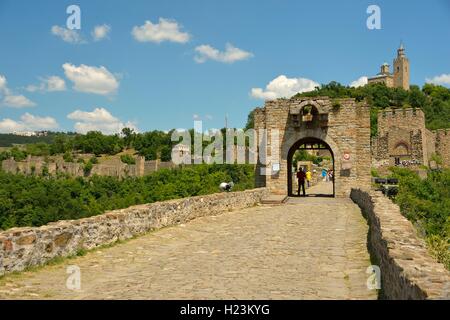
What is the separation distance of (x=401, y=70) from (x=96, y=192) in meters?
74.0

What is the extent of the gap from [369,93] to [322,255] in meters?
76.0

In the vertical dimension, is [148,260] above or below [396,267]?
below

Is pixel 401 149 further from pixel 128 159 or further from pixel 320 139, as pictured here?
pixel 128 159

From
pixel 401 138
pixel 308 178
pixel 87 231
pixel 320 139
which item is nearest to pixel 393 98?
pixel 401 138

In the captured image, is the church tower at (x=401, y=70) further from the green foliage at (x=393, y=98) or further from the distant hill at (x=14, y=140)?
the distant hill at (x=14, y=140)

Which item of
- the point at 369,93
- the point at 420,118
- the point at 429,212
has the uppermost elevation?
the point at 369,93

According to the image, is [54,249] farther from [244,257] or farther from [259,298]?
[259,298]

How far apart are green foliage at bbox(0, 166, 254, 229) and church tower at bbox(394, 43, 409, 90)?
2275 inches

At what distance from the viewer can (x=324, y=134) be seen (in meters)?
20.0

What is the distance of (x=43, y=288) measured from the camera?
5703 millimetres

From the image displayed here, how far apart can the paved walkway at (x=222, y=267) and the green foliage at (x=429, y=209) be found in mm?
2575

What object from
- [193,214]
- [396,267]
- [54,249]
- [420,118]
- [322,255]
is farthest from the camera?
[420,118]

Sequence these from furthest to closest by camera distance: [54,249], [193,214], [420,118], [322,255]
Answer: [420,118] < [193,214] < [322,255] < [54,249]
